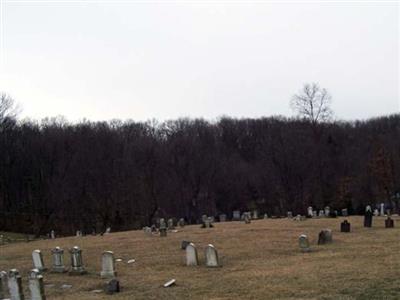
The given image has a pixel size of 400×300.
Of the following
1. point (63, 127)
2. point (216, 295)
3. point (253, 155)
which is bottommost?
point (216, 295)

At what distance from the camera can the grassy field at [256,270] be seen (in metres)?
12.1

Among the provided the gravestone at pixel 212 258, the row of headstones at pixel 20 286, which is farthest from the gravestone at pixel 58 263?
the gravestone at pixel 212 258

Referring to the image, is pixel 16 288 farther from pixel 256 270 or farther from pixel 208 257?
pixel 256 270

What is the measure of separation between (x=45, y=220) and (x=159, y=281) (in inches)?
1659

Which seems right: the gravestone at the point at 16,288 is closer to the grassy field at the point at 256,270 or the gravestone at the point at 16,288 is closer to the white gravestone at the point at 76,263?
the grassy field at the point at 256,270

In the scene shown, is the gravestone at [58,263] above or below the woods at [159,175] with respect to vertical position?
below

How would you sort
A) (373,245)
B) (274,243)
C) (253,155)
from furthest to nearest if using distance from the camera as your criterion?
(253,155) < (274,243) < (373,245)

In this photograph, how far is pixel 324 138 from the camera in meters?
71.2

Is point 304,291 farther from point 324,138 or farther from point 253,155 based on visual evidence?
point 253,155

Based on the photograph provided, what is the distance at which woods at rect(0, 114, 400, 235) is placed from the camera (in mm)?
57219

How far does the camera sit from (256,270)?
50.9ft

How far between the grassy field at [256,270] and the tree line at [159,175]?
30.1 metres

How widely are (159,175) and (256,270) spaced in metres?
48.2

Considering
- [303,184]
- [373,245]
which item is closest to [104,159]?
[303,184]
